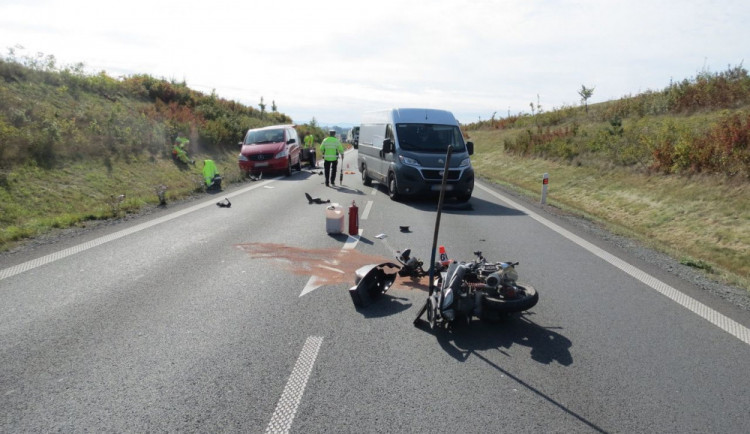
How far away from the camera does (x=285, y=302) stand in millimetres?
5266

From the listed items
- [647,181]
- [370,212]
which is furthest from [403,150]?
[647,181]

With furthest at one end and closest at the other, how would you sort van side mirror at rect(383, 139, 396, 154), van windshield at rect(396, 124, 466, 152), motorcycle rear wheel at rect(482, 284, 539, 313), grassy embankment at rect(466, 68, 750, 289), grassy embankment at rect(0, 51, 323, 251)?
van side mirror at rect(383, 139, 396, 154), van windshield at rect(396, 124, 466, 152), grassy embankment at rect(0, 51, 323, 251), grassy embankment at rect(466, 68, 750, 289), motorcycle rear wheel at rect(482, 284, 539, 313)

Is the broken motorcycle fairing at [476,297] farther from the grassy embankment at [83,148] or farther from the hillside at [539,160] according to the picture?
the grassy embankment at [83,148]

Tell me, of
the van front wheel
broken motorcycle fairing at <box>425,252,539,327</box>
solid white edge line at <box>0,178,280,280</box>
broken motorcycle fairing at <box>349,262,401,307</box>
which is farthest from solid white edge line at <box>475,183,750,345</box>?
solid white edge line at <box>0,178,280,280</box>

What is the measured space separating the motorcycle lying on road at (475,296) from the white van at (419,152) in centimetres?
815

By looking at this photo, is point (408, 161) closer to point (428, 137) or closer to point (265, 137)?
point (428, 137)

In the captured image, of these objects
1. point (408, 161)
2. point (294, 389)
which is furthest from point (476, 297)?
point (408, 161)

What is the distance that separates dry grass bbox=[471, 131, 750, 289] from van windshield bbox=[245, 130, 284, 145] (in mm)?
11007

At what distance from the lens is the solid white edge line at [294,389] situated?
3053 millimetres

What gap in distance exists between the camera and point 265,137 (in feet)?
70.7

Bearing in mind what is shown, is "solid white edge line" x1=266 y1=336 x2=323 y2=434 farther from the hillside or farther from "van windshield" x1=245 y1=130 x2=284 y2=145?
"van windshield" x1=245 y1=130 x2=284 y2=145

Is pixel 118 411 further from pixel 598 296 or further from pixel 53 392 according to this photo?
pixel 598 296

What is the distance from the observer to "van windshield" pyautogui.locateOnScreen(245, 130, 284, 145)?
840 inches

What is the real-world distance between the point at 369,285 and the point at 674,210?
32.1ft
